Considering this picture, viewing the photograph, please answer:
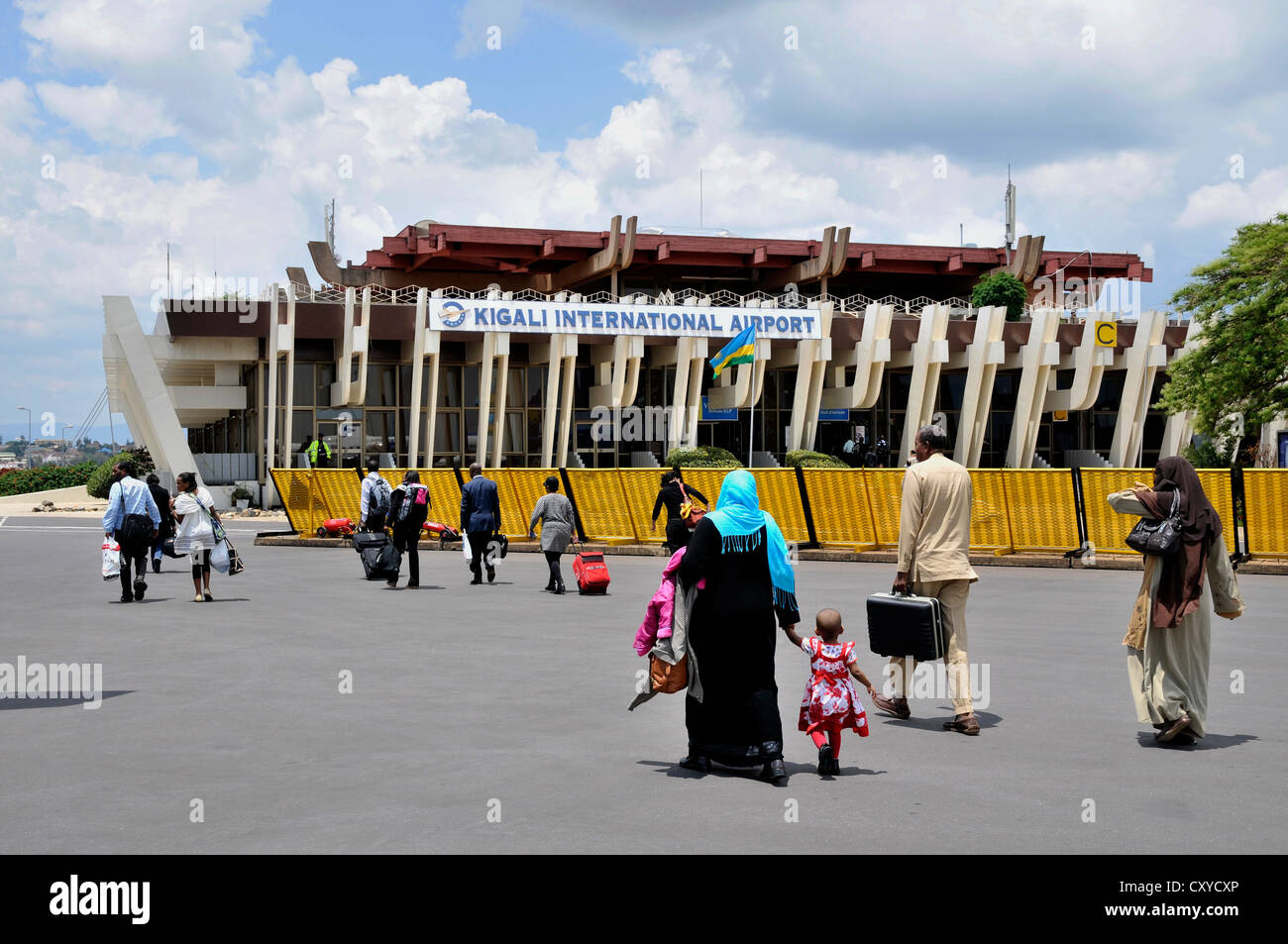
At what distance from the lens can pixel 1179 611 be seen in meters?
7.82

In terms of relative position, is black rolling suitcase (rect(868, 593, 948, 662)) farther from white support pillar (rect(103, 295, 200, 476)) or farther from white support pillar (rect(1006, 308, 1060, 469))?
white support pillar (rect(1006, 308, 1060, 469))

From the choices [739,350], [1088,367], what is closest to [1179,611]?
[739,350]

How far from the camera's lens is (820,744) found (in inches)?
278

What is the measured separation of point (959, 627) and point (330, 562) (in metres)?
16.6

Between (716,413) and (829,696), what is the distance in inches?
1662

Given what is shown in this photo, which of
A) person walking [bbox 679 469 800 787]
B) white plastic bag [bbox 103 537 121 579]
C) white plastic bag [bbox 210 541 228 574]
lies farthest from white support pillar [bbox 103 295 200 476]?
person walking [bbox 679 469 800 787]

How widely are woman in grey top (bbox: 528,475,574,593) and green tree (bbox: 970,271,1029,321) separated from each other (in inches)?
1477

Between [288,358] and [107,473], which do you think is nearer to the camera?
[288,358]

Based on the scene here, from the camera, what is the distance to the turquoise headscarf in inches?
278

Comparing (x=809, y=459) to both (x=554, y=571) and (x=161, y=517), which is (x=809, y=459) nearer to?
(x=161, y=517)

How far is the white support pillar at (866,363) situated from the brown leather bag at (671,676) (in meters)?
42.8

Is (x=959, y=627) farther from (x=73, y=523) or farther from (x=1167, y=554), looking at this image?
(x=73, y=523)

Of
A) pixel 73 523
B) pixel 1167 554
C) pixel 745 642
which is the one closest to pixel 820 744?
pixel 745 642

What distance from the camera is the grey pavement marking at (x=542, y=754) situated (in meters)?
5.75
